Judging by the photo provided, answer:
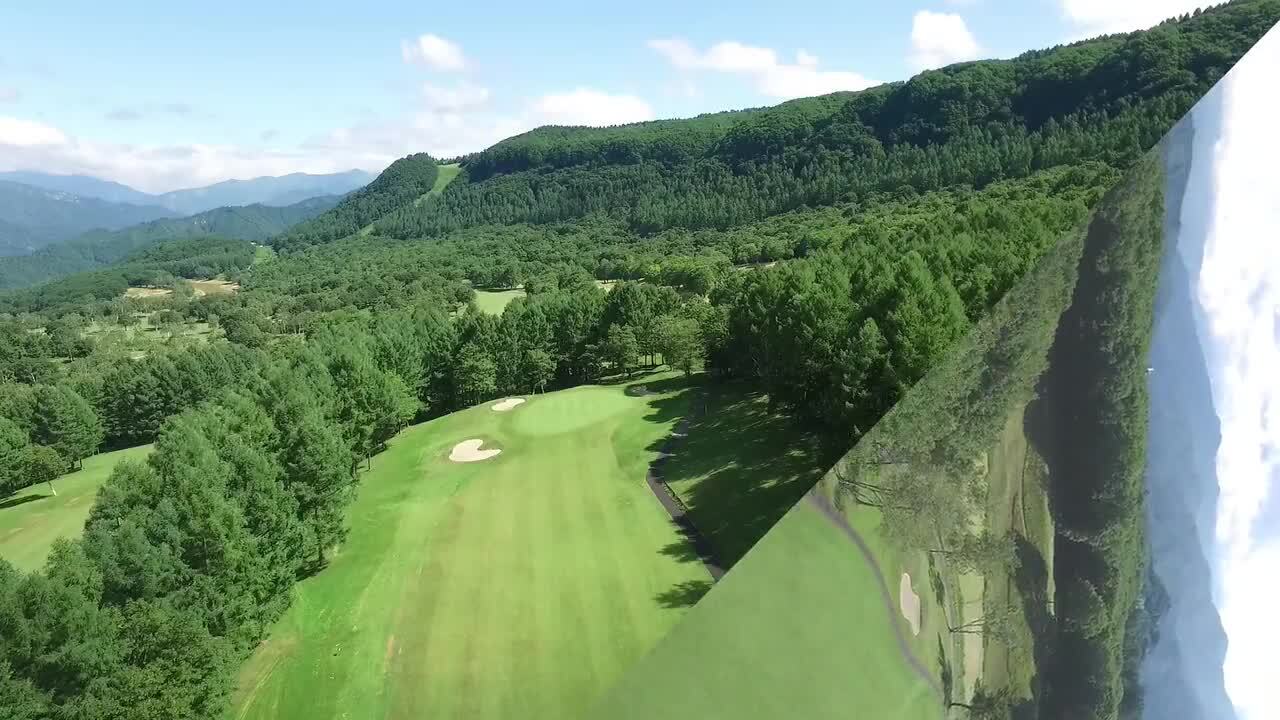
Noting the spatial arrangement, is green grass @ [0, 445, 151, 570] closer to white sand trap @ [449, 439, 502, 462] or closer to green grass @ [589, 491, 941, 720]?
white sand trap @ [449, 439, 502, 462]

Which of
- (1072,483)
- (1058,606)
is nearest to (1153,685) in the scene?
(1058,606)

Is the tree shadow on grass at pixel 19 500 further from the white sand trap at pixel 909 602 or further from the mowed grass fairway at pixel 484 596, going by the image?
the white sand trap at pixel 909 602

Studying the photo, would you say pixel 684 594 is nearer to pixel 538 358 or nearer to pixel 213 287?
pixel 538 358

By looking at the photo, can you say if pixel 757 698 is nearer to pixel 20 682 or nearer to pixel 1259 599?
pixel 1259 599

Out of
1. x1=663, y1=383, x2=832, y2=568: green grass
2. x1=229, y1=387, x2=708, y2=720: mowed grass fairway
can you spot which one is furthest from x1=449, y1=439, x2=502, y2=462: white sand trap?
x1=663, y1=383, x2=832, y2=568: green grass

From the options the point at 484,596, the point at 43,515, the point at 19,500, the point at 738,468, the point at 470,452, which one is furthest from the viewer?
the point at 19,500

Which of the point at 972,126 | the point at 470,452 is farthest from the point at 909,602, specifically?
the point at 972,126
